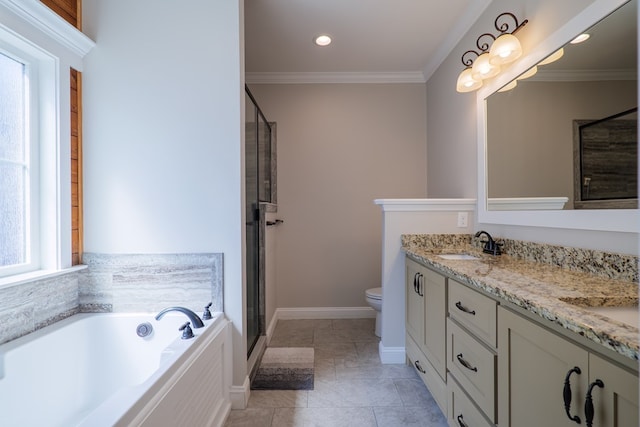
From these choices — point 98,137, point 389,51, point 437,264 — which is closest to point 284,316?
point 437,264

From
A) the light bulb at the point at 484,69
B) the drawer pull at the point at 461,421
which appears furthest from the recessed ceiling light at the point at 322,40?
the drawer pull at the point at 461,421

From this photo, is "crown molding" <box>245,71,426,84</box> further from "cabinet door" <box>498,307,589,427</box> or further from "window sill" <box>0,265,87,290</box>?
"cabinet door" <box>498,307,589,427</box>

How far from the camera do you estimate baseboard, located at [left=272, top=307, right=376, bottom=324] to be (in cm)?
317

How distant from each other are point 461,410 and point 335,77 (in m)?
2.96

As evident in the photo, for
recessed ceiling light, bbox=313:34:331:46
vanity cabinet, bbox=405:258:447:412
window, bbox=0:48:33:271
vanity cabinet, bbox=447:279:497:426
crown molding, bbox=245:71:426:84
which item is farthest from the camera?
crown molding, bbox=245:71:426:84

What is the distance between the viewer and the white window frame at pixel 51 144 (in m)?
1.57

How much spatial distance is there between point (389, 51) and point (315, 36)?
72cm

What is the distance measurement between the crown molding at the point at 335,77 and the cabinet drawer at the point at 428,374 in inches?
99.0

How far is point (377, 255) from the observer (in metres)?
3.18

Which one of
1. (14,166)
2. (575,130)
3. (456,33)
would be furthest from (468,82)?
(14,166)

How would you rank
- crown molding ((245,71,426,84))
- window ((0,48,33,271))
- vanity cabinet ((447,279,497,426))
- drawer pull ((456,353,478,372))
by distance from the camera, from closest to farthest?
1. vanity cabinet ((447,279,497,426))
2. drawer pull ((456,353,478,372))
3. window ((0,48,33,271))
4. crown molding ((245,71,426,84))

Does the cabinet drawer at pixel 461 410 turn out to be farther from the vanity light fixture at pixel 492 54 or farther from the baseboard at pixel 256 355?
the vanity light fixture at pixel 492 54

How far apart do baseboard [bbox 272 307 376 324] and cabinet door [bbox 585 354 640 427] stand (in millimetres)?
2554

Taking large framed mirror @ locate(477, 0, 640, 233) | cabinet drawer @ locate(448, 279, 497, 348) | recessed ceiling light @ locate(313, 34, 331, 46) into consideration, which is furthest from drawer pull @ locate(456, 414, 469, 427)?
recessed ceiling light @ locate(313, 34, 331, 46)
